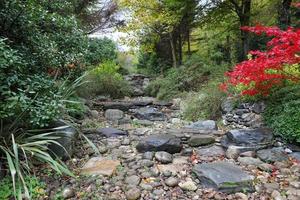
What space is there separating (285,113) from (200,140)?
3.89 ft

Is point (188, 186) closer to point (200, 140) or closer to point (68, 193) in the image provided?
point (200, 140)

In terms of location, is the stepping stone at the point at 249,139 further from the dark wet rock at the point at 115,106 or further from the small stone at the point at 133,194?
the dark wet rock at the point at 115,106

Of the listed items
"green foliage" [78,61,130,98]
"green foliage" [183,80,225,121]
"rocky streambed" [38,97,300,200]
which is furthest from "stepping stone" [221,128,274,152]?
"green foliage" [78,61,130,98]

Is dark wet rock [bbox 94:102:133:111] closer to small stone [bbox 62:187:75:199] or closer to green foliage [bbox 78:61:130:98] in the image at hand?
green foliage [bbox 78:61:130:98]

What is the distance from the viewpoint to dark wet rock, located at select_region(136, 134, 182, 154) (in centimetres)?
324

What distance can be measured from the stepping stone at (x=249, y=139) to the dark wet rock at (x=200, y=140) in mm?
168

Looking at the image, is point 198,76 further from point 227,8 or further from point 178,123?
point 178,123

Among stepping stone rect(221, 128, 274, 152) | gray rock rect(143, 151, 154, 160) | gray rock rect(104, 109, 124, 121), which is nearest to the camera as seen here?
gray rock rect(143, 151, 154, 160)

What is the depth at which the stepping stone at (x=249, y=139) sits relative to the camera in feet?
11.0

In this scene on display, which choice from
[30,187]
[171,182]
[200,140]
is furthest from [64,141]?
[200,140]

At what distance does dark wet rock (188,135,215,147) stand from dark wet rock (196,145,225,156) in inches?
3.9

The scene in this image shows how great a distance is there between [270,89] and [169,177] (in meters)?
2.26

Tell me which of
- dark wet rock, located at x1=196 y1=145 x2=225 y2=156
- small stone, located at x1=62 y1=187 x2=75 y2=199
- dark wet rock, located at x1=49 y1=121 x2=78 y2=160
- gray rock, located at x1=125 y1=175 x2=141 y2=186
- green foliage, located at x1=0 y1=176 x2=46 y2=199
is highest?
dark wet rock, located at x1=49 y1=121 x2=78 y2=160

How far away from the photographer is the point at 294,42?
3.18 meters
